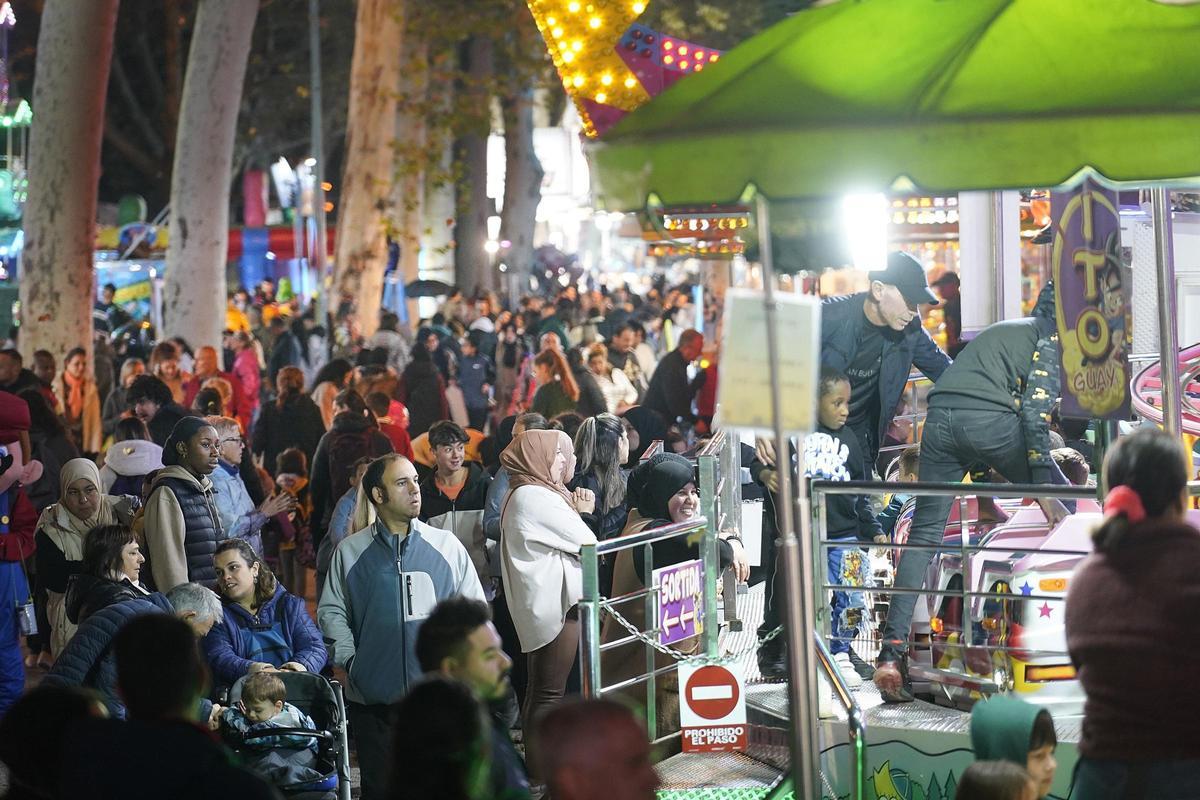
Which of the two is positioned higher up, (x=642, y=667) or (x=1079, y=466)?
(x=1079, y=466)

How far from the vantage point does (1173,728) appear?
4828 mm

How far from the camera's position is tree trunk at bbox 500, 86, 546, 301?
47531mm

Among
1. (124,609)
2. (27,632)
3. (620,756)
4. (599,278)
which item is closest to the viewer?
(620,756)

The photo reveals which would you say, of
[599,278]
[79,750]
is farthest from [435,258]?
[79,750]

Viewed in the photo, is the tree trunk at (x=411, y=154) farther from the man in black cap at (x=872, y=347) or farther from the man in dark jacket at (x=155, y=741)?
the man in dark jacket at (x=155, y=741)

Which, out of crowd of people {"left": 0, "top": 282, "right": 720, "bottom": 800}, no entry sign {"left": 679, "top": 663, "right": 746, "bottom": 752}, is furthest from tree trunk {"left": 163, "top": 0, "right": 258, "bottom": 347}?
no entry sign {"left": 679, "top": 663, "right": 746, "bottom": 752}

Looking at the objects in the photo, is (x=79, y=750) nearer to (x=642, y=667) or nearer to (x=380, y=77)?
(x=642, y=667)

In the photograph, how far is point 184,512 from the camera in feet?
32.4

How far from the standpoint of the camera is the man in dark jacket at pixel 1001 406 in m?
8.73

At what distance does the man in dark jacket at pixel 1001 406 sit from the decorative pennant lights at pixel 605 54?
6.60 m

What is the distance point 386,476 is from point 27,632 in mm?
3783

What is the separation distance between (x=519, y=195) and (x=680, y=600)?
39.9 meters

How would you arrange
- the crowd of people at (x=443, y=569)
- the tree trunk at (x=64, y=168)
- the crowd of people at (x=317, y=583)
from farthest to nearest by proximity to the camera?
the tree trunk at (x=64, y=168) → the crowd of people at (x=443, y=569) → the crowd of people at (x=317, y=583)

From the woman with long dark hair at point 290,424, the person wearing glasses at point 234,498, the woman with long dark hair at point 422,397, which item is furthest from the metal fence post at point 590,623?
the woman with long dark hair at point 422,397
